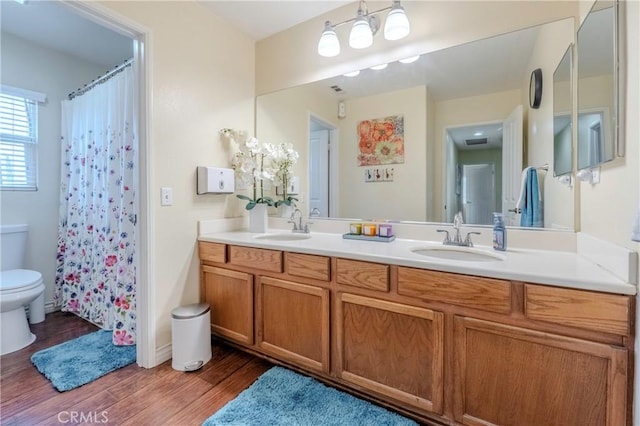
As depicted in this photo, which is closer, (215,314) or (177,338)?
(177,338)

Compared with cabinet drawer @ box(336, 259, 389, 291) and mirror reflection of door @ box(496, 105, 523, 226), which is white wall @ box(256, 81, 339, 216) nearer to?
cabinet drawer @ box(336, 259, 389, 291)

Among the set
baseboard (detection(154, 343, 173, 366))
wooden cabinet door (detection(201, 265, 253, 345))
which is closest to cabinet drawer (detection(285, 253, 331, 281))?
wooden cabinet door (detection(201, 265, 253, 345))

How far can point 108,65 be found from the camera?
2.84 meters

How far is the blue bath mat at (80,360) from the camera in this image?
161 centimetres

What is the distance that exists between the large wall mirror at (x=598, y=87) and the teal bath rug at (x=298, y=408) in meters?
1.37

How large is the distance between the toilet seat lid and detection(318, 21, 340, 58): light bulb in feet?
8.40

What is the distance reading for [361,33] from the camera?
176 centimetres

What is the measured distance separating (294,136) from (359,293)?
56.5 inches

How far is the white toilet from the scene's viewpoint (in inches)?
74.4

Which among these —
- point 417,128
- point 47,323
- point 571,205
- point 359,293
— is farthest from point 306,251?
point 47,323

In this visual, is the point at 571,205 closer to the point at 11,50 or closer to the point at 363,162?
the point at 363,162

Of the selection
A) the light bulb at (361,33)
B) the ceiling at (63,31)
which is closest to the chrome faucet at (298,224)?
the light bulb at (361,33)

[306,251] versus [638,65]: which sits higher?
[638,65]

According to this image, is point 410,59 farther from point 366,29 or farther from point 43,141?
point 43,141
